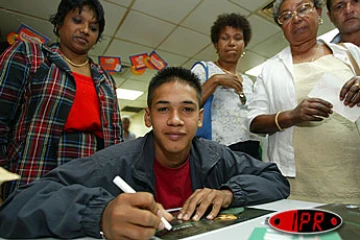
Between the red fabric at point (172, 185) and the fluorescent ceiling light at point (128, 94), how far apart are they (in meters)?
5.67

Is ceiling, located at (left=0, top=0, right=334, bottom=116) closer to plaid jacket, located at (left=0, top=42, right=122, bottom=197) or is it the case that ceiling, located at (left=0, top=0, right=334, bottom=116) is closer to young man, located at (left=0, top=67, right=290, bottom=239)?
plaid jacket, located at (left=0, top=42, right=122, bottom=197)

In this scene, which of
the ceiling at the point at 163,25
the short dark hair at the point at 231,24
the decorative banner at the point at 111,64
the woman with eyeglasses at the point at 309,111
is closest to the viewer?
the woman with eyeglasses at the point at 309,111

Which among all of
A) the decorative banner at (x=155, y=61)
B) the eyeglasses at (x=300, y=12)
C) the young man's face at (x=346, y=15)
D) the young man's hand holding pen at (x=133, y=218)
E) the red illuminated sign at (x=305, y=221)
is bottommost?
the red illuminated sign at (x=305, y=221)

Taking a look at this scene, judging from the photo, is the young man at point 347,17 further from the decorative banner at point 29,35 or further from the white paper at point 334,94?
the decorative banner at point 29,35

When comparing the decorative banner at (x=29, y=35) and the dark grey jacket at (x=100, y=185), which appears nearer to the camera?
the dark grey jacket at (x=100, y=185)

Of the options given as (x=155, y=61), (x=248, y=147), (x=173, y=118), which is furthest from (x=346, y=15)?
(x=155, y=61)

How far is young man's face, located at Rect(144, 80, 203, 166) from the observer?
103cm

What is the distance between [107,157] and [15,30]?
132 inches

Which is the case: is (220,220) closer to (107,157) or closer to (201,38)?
(107,157)

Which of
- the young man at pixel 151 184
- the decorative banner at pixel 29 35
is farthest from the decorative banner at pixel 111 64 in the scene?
the young man at pixel 151 184

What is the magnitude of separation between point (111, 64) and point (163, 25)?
1.08 metres

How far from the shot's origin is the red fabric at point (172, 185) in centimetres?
98

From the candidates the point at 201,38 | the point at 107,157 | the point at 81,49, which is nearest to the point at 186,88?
the point at 107,157

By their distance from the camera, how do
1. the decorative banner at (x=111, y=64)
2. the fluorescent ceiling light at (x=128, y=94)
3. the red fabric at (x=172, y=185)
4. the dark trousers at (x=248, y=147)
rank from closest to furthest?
the red fabric at (x=172, y=185), the dark trousers at (x=248, y=147), the decorative banner at (x=111, y=64), the fluorescent ceiling light at (x=128, y=94)
